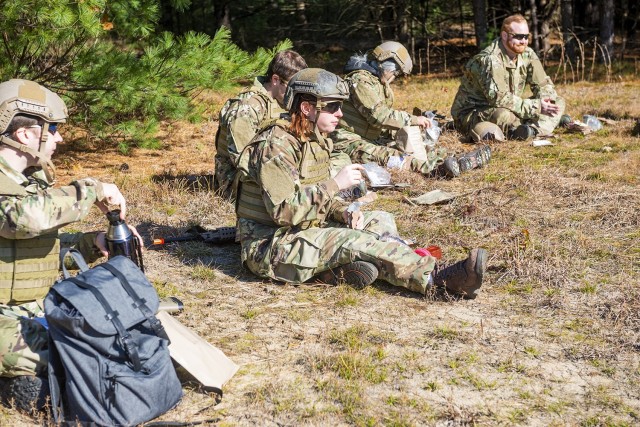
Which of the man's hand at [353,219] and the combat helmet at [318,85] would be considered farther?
the man's hand at [353,219]

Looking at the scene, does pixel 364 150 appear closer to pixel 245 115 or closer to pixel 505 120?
pixel 245 115

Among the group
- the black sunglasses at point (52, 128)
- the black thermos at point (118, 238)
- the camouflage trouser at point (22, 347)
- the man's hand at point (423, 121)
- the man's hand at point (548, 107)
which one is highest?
the black sunglasses at point (52, 128)

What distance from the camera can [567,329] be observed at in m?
4.96

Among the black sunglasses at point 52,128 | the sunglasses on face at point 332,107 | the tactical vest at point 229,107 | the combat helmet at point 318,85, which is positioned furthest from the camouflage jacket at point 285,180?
the tactical vest at point 229,107

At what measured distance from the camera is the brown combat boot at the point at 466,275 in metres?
5.11

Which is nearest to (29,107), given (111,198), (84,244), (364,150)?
(111,198)

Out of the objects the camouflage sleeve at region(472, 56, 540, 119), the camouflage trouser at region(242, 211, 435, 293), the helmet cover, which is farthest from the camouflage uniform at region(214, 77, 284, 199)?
the camouflage sleeve at region(472, 56, 540, 119)

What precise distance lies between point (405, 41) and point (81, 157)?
993 centimetres

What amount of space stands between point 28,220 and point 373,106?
5373 millimetres

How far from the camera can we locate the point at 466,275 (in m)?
5.21

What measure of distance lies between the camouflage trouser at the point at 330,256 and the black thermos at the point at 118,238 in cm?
135

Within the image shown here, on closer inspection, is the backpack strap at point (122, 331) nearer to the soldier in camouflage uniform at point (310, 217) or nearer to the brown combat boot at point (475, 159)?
the soldier in camouflage uniform at point (310, 217)

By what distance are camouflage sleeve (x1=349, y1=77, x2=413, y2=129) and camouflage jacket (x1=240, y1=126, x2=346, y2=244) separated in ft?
11.3

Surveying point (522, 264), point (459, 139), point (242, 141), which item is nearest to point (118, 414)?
point (522, 264)
